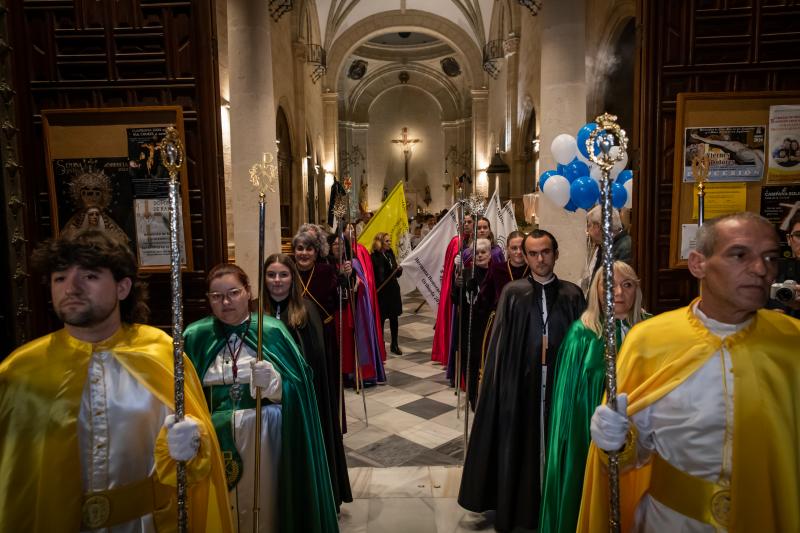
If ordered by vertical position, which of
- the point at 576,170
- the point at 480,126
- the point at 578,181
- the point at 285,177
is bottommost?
the point at 578,181

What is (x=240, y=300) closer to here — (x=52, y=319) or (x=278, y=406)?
(x=278, y=406)

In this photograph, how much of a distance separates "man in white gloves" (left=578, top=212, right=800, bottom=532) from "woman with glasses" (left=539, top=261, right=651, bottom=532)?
0.63 metres

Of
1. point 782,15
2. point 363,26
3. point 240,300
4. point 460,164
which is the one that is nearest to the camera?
point 240,300

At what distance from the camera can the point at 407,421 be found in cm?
557

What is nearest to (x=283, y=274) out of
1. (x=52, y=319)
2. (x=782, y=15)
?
(x=52, y=319)

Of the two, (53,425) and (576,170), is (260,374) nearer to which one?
(53,425)

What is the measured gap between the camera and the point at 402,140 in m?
29.0

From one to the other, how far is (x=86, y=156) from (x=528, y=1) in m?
8.36

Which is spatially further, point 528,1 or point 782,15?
point 528,1

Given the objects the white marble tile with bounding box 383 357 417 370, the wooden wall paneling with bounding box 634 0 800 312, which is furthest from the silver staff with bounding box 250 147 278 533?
the white marble tile with bounding box 383 357 417 370

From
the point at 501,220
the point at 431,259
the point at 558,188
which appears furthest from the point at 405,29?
the point at 558,188

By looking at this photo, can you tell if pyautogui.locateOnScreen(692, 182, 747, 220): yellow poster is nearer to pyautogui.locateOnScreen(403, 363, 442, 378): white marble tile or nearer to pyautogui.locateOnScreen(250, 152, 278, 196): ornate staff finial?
pyautogui.locateOnScreen(250, 152, 278, 196): ornate staff finial

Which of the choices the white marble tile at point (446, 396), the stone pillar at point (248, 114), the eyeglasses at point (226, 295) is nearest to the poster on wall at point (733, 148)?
the eyeglasses at point (226, 295)

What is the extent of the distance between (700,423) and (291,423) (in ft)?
6.35
